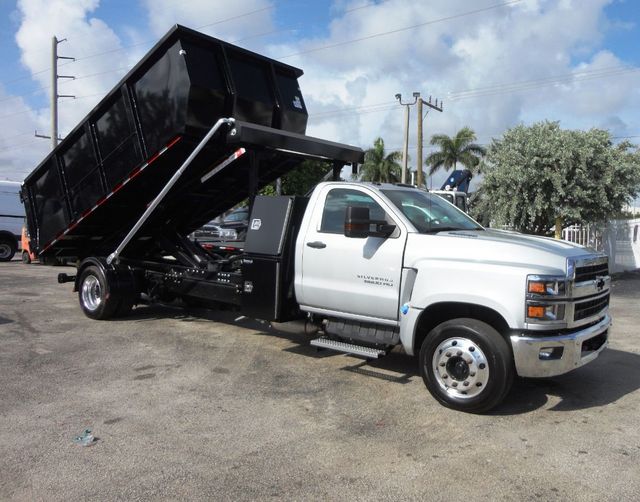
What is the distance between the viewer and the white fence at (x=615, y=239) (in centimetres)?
1683

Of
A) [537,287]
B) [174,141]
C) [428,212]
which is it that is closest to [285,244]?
[428,212]

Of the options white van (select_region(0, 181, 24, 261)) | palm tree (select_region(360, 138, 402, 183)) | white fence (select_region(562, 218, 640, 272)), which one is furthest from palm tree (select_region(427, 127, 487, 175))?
white van (select_region(0, 181, 24, 261))

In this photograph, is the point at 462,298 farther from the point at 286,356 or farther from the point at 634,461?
the point at 286,356

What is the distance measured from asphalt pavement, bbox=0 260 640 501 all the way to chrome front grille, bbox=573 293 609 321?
2.85ft

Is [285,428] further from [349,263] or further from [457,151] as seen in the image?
[457,151]

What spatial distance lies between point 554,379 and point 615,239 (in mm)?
13340

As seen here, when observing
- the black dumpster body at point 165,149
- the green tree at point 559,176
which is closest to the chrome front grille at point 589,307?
the black dumpster body at point 165,149

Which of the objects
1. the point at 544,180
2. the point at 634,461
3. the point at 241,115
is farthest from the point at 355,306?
the point at 544,180

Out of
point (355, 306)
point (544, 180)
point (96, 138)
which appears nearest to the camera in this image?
point (355, 306)

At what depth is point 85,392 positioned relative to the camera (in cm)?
559

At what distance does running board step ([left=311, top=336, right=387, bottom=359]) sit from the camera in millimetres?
5855

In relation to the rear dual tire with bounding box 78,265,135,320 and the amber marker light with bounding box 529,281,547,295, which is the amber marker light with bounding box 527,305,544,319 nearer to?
the amber marker light with bounding box 529,281,547,295

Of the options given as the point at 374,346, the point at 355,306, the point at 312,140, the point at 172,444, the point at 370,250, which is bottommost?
the point at 172,444

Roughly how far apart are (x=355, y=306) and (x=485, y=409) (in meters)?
1.68
